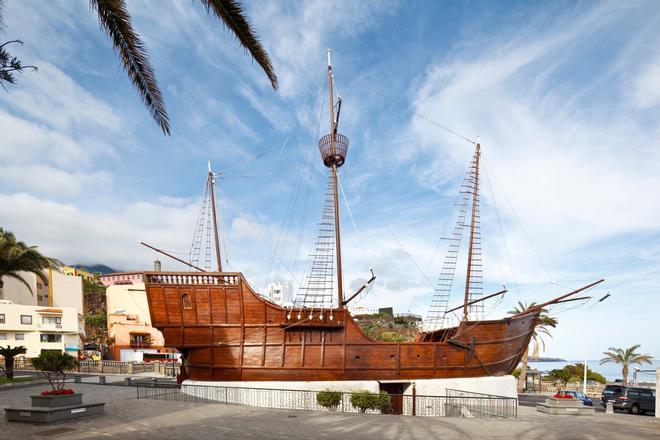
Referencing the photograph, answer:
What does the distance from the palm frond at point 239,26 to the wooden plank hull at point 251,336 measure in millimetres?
12571

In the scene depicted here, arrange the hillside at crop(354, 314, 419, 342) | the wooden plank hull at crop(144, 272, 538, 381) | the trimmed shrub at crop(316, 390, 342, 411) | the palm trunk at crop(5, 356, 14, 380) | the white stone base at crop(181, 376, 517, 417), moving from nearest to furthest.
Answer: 1. the trimmed shrub at crop(316, 390, 342, 411)
2. the white stone base at crop(181, 376, 517, 417)
3. the wooden plank hull at crop(144, 272, 538, 381)
4. the palm trunk at crop(5, 356, 14, 380)
5. the hillside at crop(354, 314, 419, 342)

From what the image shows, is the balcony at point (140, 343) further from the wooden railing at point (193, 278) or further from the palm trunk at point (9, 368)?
the wooden railing at point (193, 278)

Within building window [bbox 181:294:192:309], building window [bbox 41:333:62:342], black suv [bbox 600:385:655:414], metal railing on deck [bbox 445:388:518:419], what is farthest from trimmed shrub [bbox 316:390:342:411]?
building window [bbox 41:333:62:342]

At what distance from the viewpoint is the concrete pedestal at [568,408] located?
14.6 meters

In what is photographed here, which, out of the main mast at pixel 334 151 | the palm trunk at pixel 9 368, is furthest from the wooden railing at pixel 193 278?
the palm trunk at pixel 9 368

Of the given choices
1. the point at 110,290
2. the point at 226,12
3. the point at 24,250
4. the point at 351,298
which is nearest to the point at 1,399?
the point at 24,250

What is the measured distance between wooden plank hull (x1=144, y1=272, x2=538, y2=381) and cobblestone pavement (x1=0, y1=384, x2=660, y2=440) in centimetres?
356

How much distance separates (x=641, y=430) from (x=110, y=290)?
181 ft

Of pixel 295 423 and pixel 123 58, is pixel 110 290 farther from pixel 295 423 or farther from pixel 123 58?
pixel 123 58

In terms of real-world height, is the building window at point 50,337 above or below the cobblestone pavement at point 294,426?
below

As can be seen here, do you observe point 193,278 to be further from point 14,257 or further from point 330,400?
point 14,257

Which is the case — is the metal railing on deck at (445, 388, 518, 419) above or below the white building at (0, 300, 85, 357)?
above

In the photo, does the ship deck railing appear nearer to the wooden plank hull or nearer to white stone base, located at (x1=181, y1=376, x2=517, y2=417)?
white stone base, located at (x1=181, y1=376, x2=517, y2=417)

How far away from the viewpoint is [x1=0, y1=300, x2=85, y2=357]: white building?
39406 millimetres
